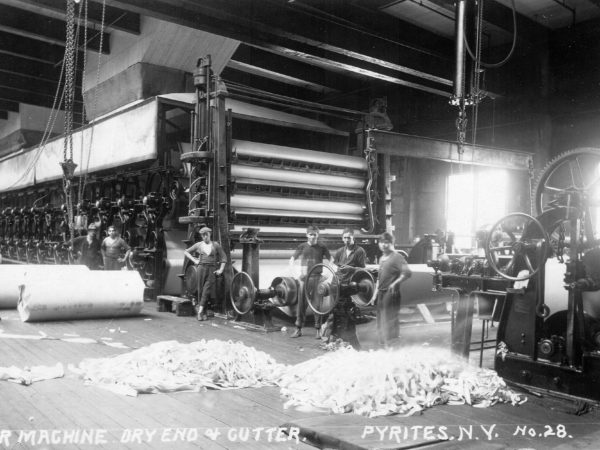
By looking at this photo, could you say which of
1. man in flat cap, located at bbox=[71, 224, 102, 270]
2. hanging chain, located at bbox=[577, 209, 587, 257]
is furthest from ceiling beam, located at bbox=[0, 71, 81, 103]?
hanging chain, located at bbox=[577, 209, 587, 257]

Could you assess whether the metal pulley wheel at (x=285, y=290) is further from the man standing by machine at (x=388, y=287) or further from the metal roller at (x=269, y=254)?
the metal roller at (x=269, y=254)

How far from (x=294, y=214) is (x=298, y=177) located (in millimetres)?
595

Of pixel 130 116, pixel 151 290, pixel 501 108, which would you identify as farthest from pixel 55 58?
pixel 501 108

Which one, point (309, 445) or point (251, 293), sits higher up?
point (251, 293)

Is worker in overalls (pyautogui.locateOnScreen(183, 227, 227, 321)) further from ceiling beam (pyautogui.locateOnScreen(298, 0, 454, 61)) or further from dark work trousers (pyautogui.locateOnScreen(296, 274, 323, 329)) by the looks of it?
ceiling beam (pyautogui.locateOnScreen(298, 0, 454, 61))

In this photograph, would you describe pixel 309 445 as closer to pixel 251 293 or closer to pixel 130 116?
pixel 251 293

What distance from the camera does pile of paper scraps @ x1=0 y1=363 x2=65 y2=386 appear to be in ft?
15.5

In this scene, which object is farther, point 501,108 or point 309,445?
point 501,108

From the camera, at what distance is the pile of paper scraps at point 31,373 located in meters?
4.74

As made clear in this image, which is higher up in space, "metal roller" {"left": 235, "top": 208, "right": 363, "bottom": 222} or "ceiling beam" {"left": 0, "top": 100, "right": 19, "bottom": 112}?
"ceiling beam" {"left": 0, "top": 100, "right": 19, "bottom": 112}

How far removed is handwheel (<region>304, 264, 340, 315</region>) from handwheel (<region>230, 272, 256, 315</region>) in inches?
49.6

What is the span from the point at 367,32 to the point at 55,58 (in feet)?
24.9

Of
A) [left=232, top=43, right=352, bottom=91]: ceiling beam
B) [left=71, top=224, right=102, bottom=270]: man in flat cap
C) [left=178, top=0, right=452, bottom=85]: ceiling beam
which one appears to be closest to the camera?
[left=178, top=0, right=452, bottom=85]: ceiling beam

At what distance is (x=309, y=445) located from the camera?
138 inches
